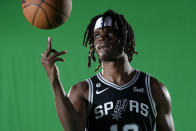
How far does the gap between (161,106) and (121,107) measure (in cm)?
22

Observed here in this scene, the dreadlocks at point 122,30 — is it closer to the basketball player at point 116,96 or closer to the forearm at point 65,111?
the basketball player at point 116,96

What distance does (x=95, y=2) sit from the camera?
138 inches

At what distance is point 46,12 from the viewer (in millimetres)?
1710

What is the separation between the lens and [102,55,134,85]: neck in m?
1.70

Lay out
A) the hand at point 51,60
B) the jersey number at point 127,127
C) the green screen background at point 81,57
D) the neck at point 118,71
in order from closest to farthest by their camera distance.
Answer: the hand at point 51,60 < the jersey number at point 127,127 < the neck at point 118,71 < the green screen background at point 81,57

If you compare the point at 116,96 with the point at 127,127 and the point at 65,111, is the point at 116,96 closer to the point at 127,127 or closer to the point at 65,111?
the point at 127,127

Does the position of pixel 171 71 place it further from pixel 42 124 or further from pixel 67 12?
pixel 67 12

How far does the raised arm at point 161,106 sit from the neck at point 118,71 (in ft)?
0.46

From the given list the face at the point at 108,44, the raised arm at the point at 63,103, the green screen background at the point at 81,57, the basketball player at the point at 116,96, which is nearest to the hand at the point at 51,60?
the raised arm at the point at 63,103

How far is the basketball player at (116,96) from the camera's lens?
5.29 ft

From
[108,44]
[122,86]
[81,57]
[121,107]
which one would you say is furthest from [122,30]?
[81,57]
